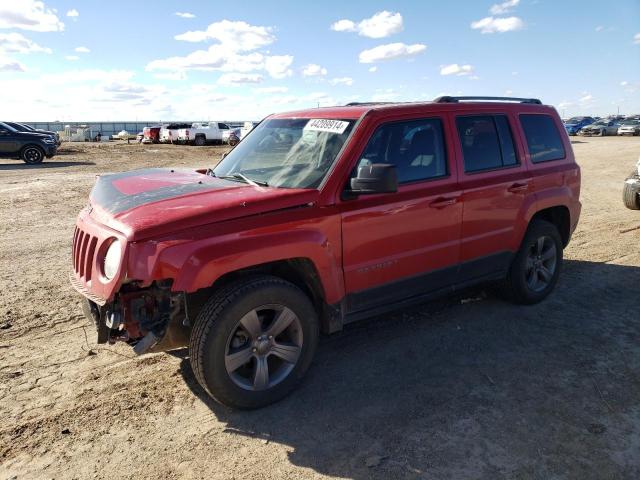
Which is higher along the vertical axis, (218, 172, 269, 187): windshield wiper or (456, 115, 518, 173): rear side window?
(456, 115, 518, 173): rear side window

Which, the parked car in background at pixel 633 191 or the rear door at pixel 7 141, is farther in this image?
the rear door at pixel 7 141

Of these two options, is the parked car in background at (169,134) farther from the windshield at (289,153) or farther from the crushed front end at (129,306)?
the crushed front end at (129,306)

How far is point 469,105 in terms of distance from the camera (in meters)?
4.56

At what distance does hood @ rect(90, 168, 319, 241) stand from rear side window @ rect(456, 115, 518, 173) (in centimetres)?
166

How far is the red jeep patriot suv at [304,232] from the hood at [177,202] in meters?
0.01

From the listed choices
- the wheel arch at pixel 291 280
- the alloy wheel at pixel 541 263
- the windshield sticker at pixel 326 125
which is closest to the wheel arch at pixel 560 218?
the alloy wheel at pixel 541 263

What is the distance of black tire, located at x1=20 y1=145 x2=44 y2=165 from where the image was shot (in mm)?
20297

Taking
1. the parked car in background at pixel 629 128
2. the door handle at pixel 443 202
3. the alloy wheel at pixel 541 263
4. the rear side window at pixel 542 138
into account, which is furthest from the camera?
the parked car in background at pixel 629 128

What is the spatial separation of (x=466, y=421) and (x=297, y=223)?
1.68 m

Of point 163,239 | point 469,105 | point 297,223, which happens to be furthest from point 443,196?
point 163,239

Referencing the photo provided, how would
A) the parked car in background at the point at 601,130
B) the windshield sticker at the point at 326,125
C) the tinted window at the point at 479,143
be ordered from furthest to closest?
the parked car in background at the point at 601,130 → the tinted window at the point at 479,143 → the windshield sticker at the point at 326,125

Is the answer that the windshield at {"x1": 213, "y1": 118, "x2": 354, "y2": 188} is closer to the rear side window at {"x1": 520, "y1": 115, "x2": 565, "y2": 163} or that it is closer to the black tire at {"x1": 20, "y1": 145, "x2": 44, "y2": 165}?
the rear side window at {"x1": 520, "y1": 115, "x2": 565, "y2": 163}

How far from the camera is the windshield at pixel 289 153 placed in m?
3.79

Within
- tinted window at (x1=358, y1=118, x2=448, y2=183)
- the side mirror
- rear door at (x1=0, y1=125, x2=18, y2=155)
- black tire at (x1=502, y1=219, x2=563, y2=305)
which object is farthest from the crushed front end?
rear door at (x1=0, y1=125, x2=18, y2=155)
